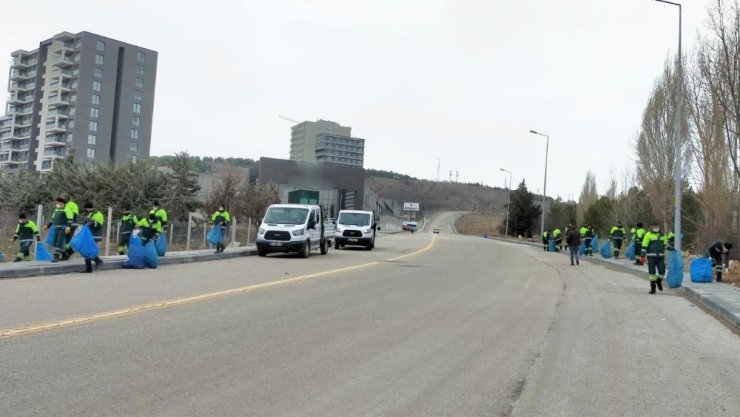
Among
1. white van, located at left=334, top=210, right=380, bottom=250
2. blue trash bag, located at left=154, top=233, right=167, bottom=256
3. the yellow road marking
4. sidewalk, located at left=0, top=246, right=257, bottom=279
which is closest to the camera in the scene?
the yellow road marking

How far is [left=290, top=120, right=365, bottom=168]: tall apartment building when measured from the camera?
112 metres

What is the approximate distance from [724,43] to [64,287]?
20996mm

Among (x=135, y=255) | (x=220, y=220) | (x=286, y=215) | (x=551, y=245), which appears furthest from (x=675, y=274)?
(x=551, y=245)

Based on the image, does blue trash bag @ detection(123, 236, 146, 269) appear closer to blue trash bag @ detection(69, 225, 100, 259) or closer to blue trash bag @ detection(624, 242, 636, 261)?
blue trash bag @ detection(69, 225, 100, 259)

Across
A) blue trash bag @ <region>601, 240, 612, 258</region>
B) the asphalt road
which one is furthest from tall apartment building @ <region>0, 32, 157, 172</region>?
the asphalt road

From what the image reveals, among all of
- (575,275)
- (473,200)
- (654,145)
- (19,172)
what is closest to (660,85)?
(654,145)

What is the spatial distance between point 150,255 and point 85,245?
2.32 meters

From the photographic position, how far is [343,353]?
680 cm

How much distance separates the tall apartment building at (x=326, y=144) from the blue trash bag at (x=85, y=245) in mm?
93917

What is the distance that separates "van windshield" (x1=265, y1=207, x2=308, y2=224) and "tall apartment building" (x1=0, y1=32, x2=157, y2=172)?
7145 centimetres

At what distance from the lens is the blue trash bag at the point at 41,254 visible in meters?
15.6

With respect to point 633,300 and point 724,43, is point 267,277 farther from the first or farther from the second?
point 724,43

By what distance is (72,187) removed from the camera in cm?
4222

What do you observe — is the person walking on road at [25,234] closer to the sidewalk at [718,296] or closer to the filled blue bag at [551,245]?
the sidewalk at [718,296]
